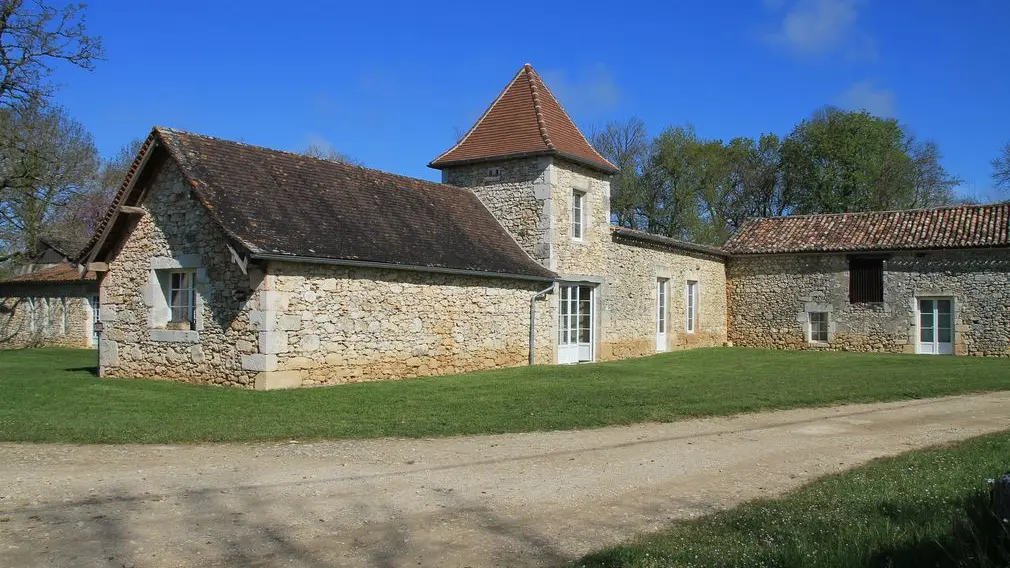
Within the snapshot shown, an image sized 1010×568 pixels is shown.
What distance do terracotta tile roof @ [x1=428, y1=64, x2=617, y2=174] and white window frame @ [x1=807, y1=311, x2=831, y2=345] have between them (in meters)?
8.48

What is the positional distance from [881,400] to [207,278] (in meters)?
10.7

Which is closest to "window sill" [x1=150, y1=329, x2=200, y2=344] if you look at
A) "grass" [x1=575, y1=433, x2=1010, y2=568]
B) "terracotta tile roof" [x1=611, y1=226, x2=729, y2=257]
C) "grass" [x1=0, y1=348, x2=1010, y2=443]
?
"grass" [x1=0, y1=348, x2=1010, y2=443]

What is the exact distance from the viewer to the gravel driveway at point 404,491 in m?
4.59

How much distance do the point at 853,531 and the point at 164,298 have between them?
41.7ft

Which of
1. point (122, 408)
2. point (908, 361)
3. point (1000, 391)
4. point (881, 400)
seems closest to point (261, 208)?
point (122, 408)

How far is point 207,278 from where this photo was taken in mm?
13000

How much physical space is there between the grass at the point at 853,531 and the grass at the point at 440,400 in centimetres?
392

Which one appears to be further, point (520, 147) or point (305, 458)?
point (520, 147)

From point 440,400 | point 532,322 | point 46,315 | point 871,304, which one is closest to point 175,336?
point 440,400

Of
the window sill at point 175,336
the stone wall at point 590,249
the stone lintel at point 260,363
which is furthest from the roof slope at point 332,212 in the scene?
the window sill at point 175,336

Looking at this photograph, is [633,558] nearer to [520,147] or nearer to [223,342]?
[223,342]

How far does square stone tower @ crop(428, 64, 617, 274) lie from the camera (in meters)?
17.7

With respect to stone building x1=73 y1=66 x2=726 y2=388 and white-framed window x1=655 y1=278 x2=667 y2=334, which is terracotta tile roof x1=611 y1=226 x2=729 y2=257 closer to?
stone building x1=73 y1=66 x2=726 y2=388

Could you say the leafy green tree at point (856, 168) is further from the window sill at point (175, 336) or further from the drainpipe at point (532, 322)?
the window sill at point (175, 336)
